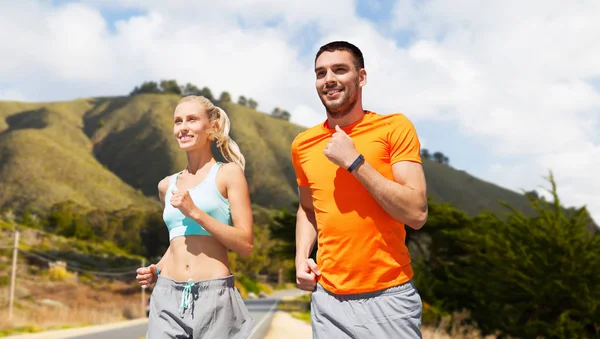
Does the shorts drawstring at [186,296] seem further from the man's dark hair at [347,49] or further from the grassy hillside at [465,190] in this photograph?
the grassy hillside at [465,190]

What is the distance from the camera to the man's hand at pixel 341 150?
127 inches

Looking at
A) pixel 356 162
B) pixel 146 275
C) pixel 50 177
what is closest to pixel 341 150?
pixel 356 162

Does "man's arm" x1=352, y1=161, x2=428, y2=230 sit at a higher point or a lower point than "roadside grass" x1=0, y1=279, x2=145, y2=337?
higher

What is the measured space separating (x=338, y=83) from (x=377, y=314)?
1.17 m

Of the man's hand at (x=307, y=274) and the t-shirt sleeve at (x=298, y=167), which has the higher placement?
the t-shirt sleeve at (x=298, y=167)

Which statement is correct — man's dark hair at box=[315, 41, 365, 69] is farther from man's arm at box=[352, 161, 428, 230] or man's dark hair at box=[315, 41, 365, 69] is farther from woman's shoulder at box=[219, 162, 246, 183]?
woman's shoulder at box=[219, 162, 246, 183]

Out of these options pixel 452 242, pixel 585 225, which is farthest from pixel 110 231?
pixel 585 225

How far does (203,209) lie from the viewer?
3818 millimetres

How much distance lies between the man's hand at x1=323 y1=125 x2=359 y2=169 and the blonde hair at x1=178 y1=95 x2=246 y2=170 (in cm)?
86

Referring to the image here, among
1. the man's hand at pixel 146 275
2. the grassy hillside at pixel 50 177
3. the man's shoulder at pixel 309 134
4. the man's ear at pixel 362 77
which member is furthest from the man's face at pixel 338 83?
the grassy hillside at pixel 50 177

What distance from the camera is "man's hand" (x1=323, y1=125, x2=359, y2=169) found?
3221 millimetres

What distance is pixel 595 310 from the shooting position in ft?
49.4

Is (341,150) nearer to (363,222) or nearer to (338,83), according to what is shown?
(363,222)

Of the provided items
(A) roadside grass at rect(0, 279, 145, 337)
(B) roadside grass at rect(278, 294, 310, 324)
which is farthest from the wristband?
(B) roadside grass at rect(278, 294, 310, 324)
